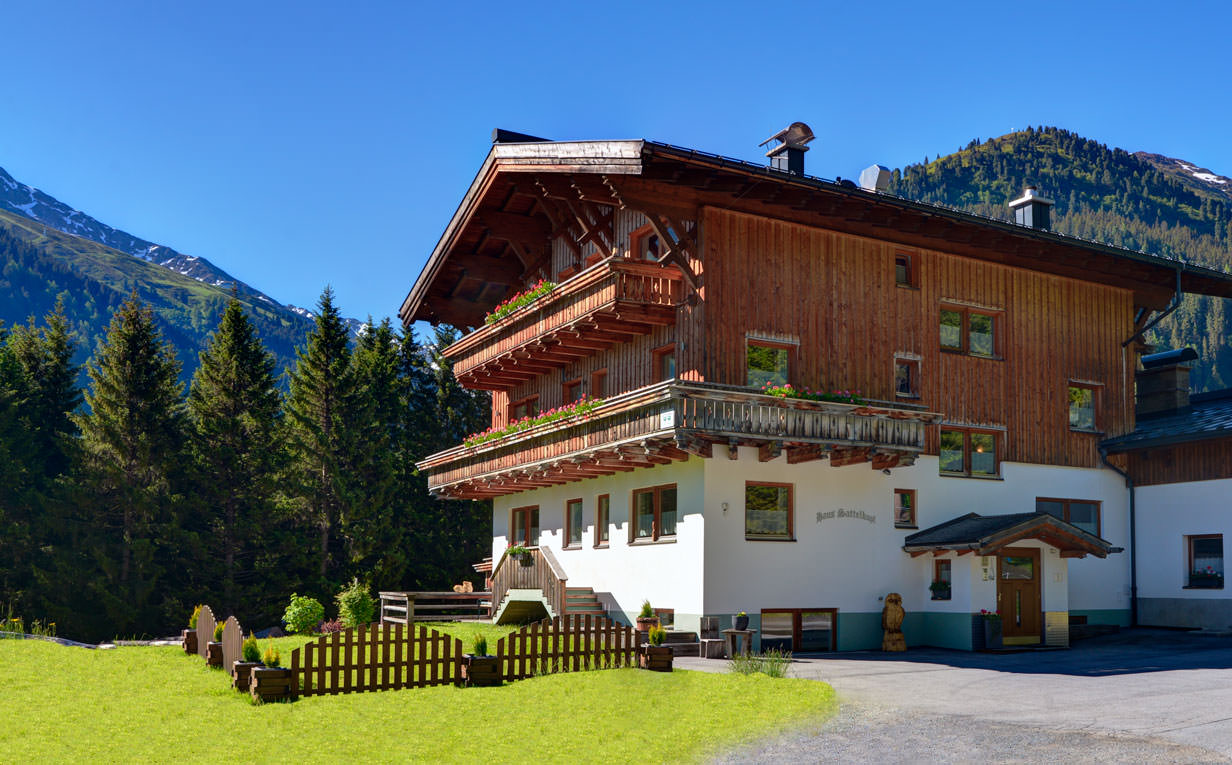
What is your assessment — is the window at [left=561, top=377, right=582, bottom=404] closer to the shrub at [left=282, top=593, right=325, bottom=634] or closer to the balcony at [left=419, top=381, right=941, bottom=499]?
the balcony at [left=419, top=381, right=941, bottom=499]

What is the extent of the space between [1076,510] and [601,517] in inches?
549

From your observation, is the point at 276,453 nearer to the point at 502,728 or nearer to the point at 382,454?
the point at 382,454

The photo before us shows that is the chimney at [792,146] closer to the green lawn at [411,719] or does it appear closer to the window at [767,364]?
the window at [767,364]

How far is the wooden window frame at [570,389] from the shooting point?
1350 inches

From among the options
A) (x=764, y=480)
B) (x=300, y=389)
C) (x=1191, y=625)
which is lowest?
(x=1191, y=625)

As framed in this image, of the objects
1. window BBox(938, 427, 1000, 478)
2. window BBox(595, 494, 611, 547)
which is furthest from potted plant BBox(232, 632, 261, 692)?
window BBox(938, 427, 1000, 478)

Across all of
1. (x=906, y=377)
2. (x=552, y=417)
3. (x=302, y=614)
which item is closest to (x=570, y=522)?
(x=552, y=417)

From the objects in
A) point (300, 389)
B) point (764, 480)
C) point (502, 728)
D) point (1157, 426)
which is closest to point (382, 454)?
point (300, 389)

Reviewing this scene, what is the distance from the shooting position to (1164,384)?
35.7 meters

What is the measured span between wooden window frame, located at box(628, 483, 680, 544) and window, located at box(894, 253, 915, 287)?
8.92m

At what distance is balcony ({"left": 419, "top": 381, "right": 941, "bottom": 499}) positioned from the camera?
24906mm

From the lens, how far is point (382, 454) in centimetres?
5153

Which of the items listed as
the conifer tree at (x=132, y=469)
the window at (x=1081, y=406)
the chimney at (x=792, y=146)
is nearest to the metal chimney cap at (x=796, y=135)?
the chimney at (x=792, y=146)

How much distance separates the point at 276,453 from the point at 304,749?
40.2 meters
